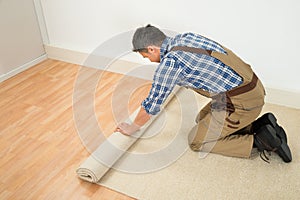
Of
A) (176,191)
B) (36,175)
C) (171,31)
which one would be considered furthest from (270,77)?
(36,175)

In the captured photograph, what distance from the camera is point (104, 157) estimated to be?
54.7 inches

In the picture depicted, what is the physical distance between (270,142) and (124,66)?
4.27 feet

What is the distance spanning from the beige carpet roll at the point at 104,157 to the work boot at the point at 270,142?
2.08 ft

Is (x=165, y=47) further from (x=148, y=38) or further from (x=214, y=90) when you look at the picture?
(x=214, y=90)

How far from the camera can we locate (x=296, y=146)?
1.57 m

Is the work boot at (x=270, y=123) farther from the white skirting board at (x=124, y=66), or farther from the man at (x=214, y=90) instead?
the white skirting board at (x=124, y=66)

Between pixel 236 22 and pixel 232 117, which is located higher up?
pixel 236 22

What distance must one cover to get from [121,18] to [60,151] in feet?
3.59

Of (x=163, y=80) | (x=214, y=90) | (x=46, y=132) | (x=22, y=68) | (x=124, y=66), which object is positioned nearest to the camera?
(x=163, y=80)

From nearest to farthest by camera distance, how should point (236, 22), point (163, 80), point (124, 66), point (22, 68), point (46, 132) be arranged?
point (163, 80) → point (46, 132) → point (236, 22) → point (124, 66) → point (22, 68)

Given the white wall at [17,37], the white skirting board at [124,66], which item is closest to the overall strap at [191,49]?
the white skirting board at [124,66]

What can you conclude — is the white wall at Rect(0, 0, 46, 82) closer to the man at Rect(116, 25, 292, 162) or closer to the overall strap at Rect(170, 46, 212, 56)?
the man at Rect(116, 25, 292, 162)

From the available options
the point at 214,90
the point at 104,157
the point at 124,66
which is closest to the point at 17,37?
the point at 124,66

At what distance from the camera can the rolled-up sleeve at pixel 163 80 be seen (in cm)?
123
